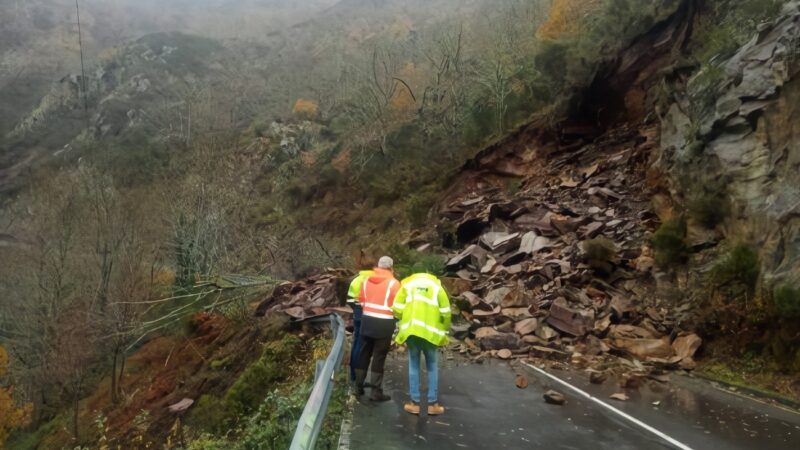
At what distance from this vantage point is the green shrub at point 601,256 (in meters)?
16.5

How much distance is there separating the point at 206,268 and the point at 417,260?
411 inches

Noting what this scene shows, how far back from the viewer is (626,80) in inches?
1081

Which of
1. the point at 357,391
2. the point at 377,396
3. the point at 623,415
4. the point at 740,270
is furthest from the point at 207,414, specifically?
the point at 740,270

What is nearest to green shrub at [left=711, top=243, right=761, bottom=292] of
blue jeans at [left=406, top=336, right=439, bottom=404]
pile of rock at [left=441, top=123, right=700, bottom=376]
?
pile of rock at [left=441, top=123, right=700, bottom=376]

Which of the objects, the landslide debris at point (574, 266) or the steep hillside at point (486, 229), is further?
the landslide debris at point (574, 266)

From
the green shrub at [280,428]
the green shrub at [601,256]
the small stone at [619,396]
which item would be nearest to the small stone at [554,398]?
the small stone at [619,396]

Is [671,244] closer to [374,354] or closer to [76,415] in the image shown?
[374,354]

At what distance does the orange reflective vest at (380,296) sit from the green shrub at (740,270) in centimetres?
788

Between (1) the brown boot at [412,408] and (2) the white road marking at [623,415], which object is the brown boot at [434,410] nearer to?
(1) the brown boot at [412,408]

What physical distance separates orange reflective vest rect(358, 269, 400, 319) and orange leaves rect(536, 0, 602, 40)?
34758mm

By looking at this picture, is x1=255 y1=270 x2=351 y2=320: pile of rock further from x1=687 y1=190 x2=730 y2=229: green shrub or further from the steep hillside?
x1=687 y1=190 x2=730 y2=229: green shrub

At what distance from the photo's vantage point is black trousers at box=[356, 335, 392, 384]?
26.9 ft

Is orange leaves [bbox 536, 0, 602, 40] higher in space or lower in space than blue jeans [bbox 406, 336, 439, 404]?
higher

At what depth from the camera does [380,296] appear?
802 centimetres
